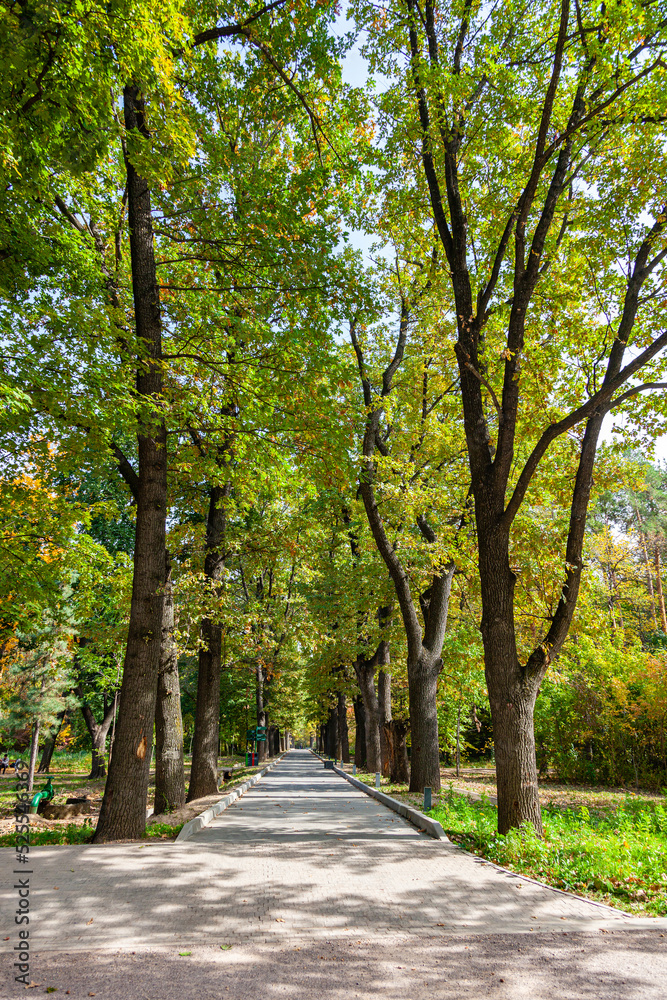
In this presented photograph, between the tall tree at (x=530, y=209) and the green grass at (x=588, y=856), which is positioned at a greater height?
the tall tree at (x=530, y=209)

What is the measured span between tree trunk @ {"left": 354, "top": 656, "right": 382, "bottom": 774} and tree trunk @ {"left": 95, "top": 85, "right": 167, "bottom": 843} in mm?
14292

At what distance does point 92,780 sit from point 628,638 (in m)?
25.5

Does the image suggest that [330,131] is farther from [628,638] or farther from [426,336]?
[628,638]

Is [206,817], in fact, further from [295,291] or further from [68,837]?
[295,291]

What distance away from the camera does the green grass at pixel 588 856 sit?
562 centimetres

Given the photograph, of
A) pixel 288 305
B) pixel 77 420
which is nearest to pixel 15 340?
pixel 77 420

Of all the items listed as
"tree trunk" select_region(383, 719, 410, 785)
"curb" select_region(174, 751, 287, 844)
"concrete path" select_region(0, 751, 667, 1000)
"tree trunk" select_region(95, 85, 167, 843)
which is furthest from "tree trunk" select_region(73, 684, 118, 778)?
"concrete path" select_region(0, 751, 667, 1000)

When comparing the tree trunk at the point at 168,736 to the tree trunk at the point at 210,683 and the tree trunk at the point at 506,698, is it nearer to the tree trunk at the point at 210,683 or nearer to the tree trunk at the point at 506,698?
the tree trunk at the point at 210,683

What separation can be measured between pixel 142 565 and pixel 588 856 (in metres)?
6.80

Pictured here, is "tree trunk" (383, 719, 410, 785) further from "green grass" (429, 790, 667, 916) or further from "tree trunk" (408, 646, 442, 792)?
"green grass" (429, 790, 667, 916)

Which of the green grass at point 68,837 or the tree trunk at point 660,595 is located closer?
the green grass at point 68,837

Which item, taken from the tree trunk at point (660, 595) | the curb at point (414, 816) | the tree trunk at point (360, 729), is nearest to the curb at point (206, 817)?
the curb at point (414, 816)

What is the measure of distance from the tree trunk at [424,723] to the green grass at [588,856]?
12.0 ft

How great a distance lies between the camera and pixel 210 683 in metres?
13.7
